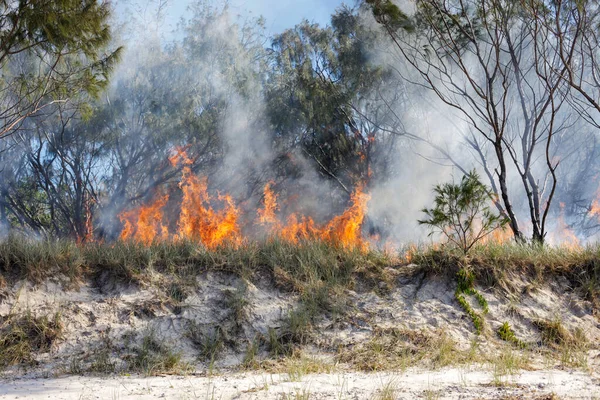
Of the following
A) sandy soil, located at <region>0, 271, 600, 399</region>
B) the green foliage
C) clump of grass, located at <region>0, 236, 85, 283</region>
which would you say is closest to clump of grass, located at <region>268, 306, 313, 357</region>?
sandy soil, located at <region>0, 271, 600, 399</region>

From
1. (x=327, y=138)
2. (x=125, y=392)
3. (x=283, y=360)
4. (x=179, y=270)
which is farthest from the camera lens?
(x=327, y=138)

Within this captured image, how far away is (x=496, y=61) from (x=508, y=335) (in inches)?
198

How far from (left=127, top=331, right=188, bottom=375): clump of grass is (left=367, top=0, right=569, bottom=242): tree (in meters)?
6.03

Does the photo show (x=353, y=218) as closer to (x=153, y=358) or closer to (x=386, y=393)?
(x=153, y=358)

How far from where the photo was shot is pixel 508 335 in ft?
23.6

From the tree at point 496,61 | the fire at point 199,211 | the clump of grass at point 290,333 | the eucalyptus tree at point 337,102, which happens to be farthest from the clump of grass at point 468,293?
the eucalyptus tree at point 337,102

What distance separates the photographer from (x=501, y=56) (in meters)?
16.1

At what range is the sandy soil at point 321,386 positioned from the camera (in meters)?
4.88

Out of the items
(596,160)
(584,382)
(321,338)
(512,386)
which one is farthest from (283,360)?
(596,160)

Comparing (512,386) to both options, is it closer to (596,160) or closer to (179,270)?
(179,270)

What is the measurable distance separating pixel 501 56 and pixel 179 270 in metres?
12.0

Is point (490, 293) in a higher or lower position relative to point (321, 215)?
lower

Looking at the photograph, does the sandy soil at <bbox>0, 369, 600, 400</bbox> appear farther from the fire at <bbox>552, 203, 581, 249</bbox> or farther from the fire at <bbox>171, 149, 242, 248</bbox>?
the fire at <bbox>552, 203, 581, 249</bbox>

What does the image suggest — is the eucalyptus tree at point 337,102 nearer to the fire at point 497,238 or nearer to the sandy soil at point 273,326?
the fire at point 497,238
